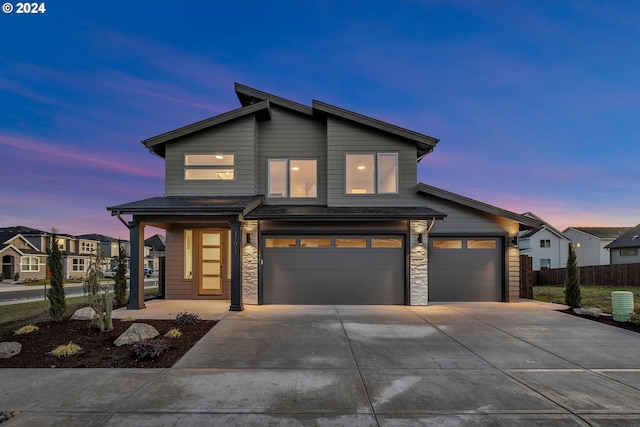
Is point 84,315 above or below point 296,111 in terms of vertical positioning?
below

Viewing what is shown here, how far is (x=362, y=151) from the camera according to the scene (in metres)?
11.6

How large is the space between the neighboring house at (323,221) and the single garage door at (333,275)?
0.03 metres

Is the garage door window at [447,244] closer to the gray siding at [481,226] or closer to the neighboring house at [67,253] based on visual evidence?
the gray siding at [481,226]

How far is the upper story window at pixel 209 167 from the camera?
11.7m

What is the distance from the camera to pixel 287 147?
39.2 ft

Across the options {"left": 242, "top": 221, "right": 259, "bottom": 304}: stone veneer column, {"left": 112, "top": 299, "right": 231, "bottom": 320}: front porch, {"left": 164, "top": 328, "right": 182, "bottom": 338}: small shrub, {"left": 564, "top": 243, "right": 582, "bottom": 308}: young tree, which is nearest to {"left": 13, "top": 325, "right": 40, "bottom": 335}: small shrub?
{"left": 112, "top": 299, "right": 231, "bottom": 320}: front porch

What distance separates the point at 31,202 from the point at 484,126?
41817mm

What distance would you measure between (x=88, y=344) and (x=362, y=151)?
9.25m

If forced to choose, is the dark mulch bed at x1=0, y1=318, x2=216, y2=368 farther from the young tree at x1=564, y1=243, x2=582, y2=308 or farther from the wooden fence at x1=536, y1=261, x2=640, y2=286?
the wooden fence at x1=536, y1=261, x2=640, y2=286

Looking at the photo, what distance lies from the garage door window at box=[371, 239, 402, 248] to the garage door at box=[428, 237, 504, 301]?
146 cm

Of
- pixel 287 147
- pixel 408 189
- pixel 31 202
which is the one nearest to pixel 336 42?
pixel 287 147

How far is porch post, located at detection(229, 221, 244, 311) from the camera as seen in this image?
959cm

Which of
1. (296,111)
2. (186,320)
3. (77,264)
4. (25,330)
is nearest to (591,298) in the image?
(296,111)

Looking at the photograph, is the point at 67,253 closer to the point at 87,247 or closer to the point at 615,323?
the point at 87,247
